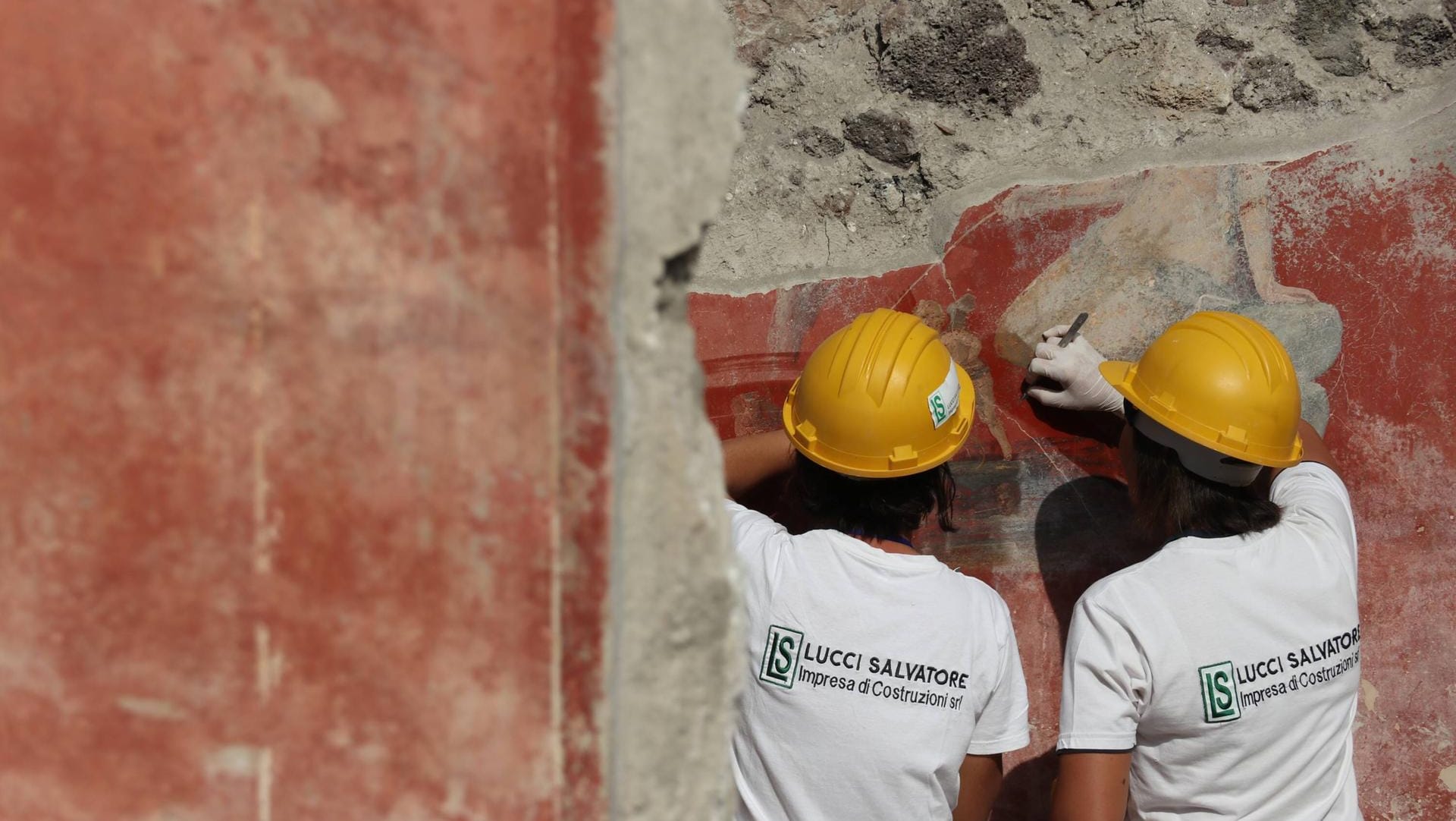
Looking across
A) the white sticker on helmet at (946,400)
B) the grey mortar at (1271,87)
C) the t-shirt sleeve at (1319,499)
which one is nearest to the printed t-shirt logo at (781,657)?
the white sticker on helmet at (946,400)

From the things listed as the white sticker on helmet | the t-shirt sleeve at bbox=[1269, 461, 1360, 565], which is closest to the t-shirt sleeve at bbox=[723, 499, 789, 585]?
the white sticker on helmet

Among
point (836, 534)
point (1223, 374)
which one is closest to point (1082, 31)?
point (1223, 374)

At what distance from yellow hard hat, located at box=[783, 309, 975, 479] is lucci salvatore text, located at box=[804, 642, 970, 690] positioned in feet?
1.10

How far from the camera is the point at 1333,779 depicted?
6.46 feet

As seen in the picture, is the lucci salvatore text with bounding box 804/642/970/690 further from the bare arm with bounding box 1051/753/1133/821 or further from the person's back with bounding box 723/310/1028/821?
the bare arm with bounding box 1051/753/1133/821

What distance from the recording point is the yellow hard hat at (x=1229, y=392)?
1.90 meters

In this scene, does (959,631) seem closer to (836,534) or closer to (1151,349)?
(836,534)

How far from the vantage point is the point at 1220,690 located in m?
1.82

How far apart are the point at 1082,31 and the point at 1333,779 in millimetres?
1572

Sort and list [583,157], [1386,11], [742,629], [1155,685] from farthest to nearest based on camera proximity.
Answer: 1. [1386,11]
2. [1155,685]
3. [742,629]
4. [583,157]

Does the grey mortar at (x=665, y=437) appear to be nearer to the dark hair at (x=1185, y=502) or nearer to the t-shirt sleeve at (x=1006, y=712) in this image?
the t-shirt sleeve at (x=1006, y=712)

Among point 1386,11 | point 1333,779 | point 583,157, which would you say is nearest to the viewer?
point 583,157

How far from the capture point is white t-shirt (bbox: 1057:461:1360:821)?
5.98 ft

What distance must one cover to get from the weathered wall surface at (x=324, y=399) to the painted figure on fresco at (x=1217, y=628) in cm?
103
